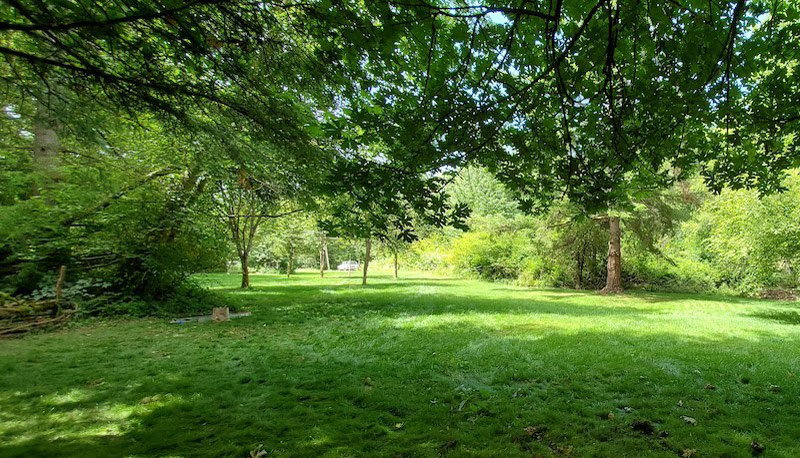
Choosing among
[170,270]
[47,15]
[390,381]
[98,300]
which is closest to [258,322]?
[170,270]

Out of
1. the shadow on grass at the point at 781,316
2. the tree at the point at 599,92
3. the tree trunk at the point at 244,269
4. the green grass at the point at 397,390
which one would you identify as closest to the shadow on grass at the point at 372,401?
the green grass at the point at 397,390

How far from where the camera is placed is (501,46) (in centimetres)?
313

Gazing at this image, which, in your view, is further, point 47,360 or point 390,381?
point 47,360

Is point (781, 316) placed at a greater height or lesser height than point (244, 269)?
lesser

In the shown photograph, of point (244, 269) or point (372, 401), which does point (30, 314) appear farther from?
point (244, 269)

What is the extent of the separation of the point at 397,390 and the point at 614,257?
1533cm

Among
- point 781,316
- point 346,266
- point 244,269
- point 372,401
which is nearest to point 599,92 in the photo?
point 372,401

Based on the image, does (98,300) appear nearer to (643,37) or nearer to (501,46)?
(501,46)

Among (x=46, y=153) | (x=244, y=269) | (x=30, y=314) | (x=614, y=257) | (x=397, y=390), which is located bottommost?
(x=397, y=390)

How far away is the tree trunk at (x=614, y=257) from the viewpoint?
53.3ft

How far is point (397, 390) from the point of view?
451cm

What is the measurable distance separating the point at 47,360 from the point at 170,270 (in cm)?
471

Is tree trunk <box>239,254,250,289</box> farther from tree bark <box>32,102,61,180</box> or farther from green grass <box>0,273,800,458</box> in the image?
tree bark <box>32,102,61,180</box>

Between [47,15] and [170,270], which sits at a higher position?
[47,15]
